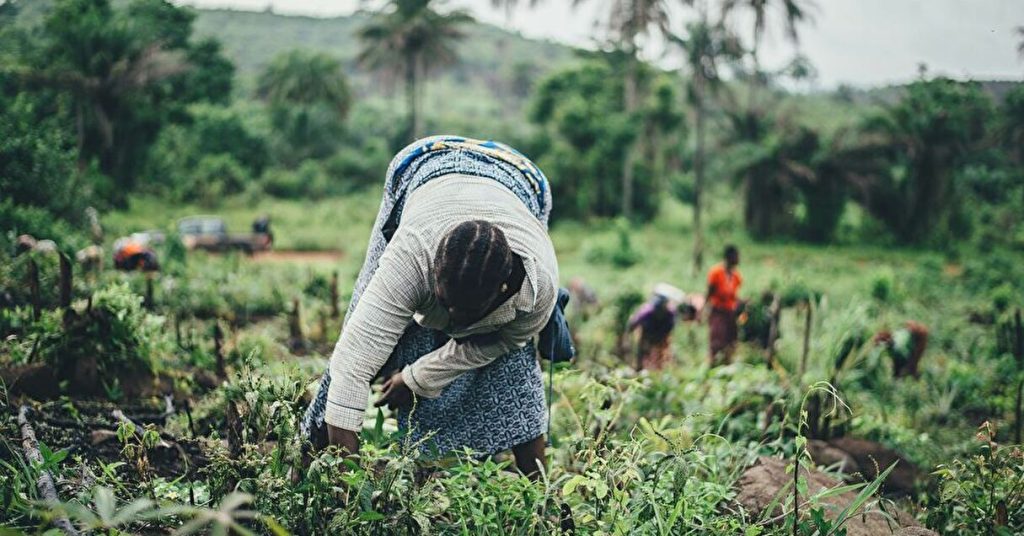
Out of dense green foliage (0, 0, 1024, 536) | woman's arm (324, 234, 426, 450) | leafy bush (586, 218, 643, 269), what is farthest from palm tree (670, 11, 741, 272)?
woman's arm (324, 234, 426, 450)

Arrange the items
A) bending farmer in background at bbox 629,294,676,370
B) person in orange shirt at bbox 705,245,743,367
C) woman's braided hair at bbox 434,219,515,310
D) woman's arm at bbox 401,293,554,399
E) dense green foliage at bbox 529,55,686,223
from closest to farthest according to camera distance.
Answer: woman's braided hair at bbox 434,219,515,310 < woman's arm at bbox 401,293,554,399 < bending farmer in background at bbox 629,294,676,370 < person in orange shirt at bbox 705,245,743,367 < dense green foliage at bbox 529,55,686,223

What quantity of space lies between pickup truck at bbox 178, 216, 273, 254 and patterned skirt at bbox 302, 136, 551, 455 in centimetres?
1374

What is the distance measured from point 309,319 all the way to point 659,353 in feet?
10.00

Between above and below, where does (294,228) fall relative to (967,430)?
below

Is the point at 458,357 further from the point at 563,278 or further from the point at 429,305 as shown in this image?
the point at 563,278

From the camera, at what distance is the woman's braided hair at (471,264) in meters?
1.78

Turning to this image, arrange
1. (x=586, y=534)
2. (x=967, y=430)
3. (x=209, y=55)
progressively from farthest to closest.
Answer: (x=209, y=55) < (x=967, y=430) < (x=586, y=534)

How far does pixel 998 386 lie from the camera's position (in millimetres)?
6188

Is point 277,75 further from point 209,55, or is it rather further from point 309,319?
point 309,319

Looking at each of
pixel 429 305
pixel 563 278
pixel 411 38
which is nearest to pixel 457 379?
pixel 429 305

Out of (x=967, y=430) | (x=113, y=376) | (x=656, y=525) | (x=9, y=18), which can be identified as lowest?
(x=967, y=430)

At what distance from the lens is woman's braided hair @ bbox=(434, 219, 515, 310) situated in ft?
5.83

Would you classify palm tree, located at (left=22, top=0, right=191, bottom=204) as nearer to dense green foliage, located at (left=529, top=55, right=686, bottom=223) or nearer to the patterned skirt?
dense green foliage, located at (left=529, top=55, right=686, bottom=223)

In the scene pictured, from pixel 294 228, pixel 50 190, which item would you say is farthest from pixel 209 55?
pixel 50 190
